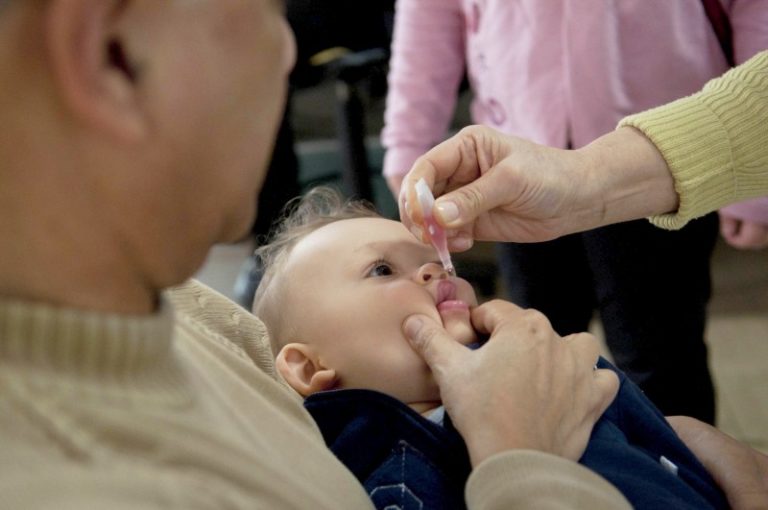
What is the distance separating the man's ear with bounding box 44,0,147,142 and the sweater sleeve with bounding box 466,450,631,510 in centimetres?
41

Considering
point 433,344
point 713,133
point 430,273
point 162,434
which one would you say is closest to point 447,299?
point 430,273

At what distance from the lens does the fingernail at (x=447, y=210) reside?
3.32ft

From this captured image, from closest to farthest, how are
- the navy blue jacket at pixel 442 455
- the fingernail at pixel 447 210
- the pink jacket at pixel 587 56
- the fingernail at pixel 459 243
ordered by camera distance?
the navy blue jacket at pixel 442 455 → the fingernail at pixel 447 210 → the fingernail at pixel 459 243 → the pink jacket at pixel 587 56

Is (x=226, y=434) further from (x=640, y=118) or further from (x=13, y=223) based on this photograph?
(x=640, y=118)

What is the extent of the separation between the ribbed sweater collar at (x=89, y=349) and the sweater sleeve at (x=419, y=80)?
47.1 inches

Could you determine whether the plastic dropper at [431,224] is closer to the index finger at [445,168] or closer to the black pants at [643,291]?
the index finger at [445,168]

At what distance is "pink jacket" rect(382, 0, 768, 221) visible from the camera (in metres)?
1.34

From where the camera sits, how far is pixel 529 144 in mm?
1138

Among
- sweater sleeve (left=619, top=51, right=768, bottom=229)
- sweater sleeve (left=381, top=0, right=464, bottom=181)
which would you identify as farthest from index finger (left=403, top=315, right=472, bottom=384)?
sweater sleeve (left=381, top=0, right=464, bottom=181)

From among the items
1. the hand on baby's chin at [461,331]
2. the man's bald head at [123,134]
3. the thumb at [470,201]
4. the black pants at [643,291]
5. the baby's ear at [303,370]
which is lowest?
the black pants at [643,291]

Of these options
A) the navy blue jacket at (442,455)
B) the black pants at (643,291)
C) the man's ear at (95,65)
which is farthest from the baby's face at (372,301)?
the man's ear at (95,65)

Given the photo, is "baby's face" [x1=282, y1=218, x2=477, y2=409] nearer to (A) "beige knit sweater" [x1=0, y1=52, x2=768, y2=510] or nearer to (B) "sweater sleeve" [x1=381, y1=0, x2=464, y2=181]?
(A) "beige knit sweater" [x1=0, y1=52, x2=768, y2=510]

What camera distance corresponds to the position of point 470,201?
41.0 inches

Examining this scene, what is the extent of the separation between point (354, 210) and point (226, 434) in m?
0.86
